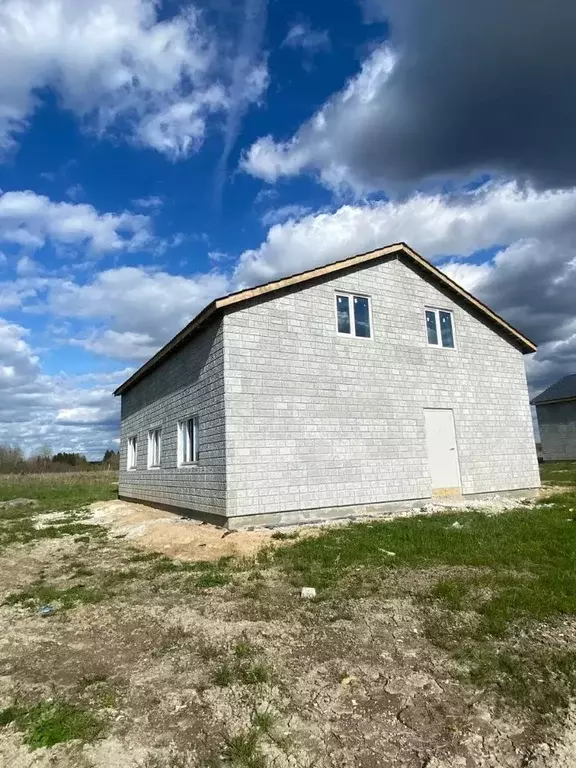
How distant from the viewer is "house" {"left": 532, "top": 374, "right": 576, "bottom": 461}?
36.8m

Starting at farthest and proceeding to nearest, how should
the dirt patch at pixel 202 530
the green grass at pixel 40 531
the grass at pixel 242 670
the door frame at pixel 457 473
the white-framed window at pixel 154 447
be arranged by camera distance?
1. the white-framed window at pixel 154 447
2. the door frame at pixel 457 473
3. the green grass at pixel 40 531
4. the dirt patch at pixel 202 530
5. the grass at pixel 242 670

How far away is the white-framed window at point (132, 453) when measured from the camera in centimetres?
1917

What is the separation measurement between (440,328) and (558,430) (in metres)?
28.1

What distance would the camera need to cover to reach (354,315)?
1340 cm

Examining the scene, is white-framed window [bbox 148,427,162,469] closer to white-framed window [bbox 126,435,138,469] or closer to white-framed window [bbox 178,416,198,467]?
white-framed window [bbox 126,435,138,469]

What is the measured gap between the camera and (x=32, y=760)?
3117mm

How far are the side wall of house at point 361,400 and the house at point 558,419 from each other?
24.1m

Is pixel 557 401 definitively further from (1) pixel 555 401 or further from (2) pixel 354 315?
(2) pixel 354 315

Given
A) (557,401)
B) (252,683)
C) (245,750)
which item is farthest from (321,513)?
(557,401)

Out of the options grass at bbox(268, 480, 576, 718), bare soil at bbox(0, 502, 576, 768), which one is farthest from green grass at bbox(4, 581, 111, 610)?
grass at bbox(268, 480, 576, 718)

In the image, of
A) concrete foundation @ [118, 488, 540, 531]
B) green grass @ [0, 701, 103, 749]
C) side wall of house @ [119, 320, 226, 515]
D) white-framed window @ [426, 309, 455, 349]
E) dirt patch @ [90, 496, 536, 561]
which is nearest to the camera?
green grass @ [0, 701, 103, 749]

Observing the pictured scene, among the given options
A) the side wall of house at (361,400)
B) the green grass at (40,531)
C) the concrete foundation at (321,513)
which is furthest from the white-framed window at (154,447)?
the side wall of house at (361,400)

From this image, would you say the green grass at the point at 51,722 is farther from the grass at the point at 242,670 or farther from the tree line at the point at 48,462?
the tree line at the point at 48,462

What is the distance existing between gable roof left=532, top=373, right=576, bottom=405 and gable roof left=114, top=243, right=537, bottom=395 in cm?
2323
